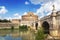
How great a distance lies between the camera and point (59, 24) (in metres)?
21.7

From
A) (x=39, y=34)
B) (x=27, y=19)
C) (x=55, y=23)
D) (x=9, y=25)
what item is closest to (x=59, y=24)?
(x=55, y=23)

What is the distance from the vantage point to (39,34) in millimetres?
15930

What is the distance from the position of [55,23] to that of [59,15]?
104 centimetres

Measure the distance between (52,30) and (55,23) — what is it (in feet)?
2.81

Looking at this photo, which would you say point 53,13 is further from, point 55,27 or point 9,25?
point 9,25

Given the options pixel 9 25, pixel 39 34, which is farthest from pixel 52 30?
pixel 9 25

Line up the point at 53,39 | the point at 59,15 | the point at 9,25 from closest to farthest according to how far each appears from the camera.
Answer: the point at 53,39 < the point at 59,15 < the point at 9,25

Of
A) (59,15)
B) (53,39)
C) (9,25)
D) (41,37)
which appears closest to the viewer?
(41,37)

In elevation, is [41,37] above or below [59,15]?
below

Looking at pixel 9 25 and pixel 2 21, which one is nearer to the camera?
pixel 9 25

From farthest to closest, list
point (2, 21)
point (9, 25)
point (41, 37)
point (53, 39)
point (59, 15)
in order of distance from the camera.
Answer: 1. point (2, 21)
2. point (9, 25)
3. point (59, 15)
4. point (53, 39)
5. point (41, 37)

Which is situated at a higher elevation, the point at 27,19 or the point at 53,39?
the point at 27,19

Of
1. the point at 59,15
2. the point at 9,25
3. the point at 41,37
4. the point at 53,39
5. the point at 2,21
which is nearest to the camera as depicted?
the point at 41,37

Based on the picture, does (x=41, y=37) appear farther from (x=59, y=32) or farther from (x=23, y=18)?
(x=23, y=18)
